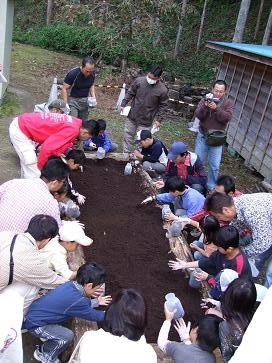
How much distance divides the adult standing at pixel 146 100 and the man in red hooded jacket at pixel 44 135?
2.07 meters

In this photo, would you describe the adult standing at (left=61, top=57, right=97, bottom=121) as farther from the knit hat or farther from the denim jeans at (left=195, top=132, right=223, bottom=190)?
the denim jeans at (left=195, top=132, right=223, bottom=190)

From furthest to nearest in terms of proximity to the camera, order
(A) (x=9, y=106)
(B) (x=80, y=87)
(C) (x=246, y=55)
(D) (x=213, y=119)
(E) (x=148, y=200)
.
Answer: (A) (x=9, y=106) → (C) (x=246, y=55) → (B) (x=80, y=87) → (D) (x=213, y=119) → (E) (x=148, y=200)

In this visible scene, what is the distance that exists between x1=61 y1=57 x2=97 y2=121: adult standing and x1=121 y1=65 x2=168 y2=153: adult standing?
0.68 m

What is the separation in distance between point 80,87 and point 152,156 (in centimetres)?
166

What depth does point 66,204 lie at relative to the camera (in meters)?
4.80

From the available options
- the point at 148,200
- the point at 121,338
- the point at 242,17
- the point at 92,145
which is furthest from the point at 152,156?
the point at 242,17

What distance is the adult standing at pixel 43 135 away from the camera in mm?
4582

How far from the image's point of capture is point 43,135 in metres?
4.79

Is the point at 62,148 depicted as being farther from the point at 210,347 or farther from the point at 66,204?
the point at 210,347

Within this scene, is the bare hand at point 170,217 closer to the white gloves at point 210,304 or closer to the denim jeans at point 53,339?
the white gloves at point 210,304

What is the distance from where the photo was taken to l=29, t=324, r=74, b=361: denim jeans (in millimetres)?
2930

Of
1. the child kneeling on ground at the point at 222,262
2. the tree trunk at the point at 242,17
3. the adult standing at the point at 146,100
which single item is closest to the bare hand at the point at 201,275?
the child kneeling on ground at the point at 222,262

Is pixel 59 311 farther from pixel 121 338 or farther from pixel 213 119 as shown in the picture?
pixel 213 119

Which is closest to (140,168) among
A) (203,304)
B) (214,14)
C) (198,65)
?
(203,304)
